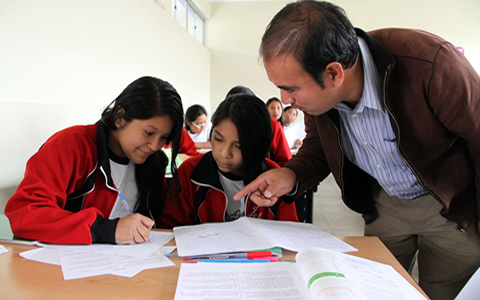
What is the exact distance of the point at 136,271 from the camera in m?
0.70

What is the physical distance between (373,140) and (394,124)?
118mm

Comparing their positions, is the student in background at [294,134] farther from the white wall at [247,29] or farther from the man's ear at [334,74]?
the white wall at [247,29]

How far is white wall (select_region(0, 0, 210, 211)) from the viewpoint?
170 cm

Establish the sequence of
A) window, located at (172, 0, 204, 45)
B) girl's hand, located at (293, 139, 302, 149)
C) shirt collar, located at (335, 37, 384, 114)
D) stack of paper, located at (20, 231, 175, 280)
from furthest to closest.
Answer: window, located at (172, 0, 204, 45) → girl's hand, located at (293, 139, 302, 149) → shirt collar, located at (335, 37, 384, 114) → stack of paper, located at (20, 231, 175, 280)

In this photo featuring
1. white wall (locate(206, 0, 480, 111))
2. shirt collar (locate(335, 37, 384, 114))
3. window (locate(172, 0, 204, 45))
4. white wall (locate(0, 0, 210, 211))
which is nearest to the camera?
shirt collar (locate(335, 37, 384, 114))

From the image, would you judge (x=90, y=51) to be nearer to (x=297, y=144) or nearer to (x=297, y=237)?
(x=297, y=144)

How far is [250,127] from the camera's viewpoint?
1.34m

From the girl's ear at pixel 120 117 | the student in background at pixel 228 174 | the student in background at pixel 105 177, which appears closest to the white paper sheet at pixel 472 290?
the student in background at pixel 228 174

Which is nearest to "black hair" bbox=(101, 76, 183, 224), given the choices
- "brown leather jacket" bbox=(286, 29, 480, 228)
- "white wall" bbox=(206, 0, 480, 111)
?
"brown leather jacket" bbox=(286, 29, 480, 228)

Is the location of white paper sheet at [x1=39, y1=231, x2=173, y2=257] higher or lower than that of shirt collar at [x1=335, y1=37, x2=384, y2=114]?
lower

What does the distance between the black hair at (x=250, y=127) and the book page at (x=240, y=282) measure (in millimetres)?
633

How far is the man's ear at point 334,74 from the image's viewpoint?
85cm

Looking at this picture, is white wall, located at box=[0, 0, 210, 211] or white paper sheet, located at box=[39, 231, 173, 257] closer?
white paper sheet, located at box=[39, 231, 173, 257]

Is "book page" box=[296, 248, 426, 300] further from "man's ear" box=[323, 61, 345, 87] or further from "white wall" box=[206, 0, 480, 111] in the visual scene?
"white wall" box=[206, 0, 480, 111]
